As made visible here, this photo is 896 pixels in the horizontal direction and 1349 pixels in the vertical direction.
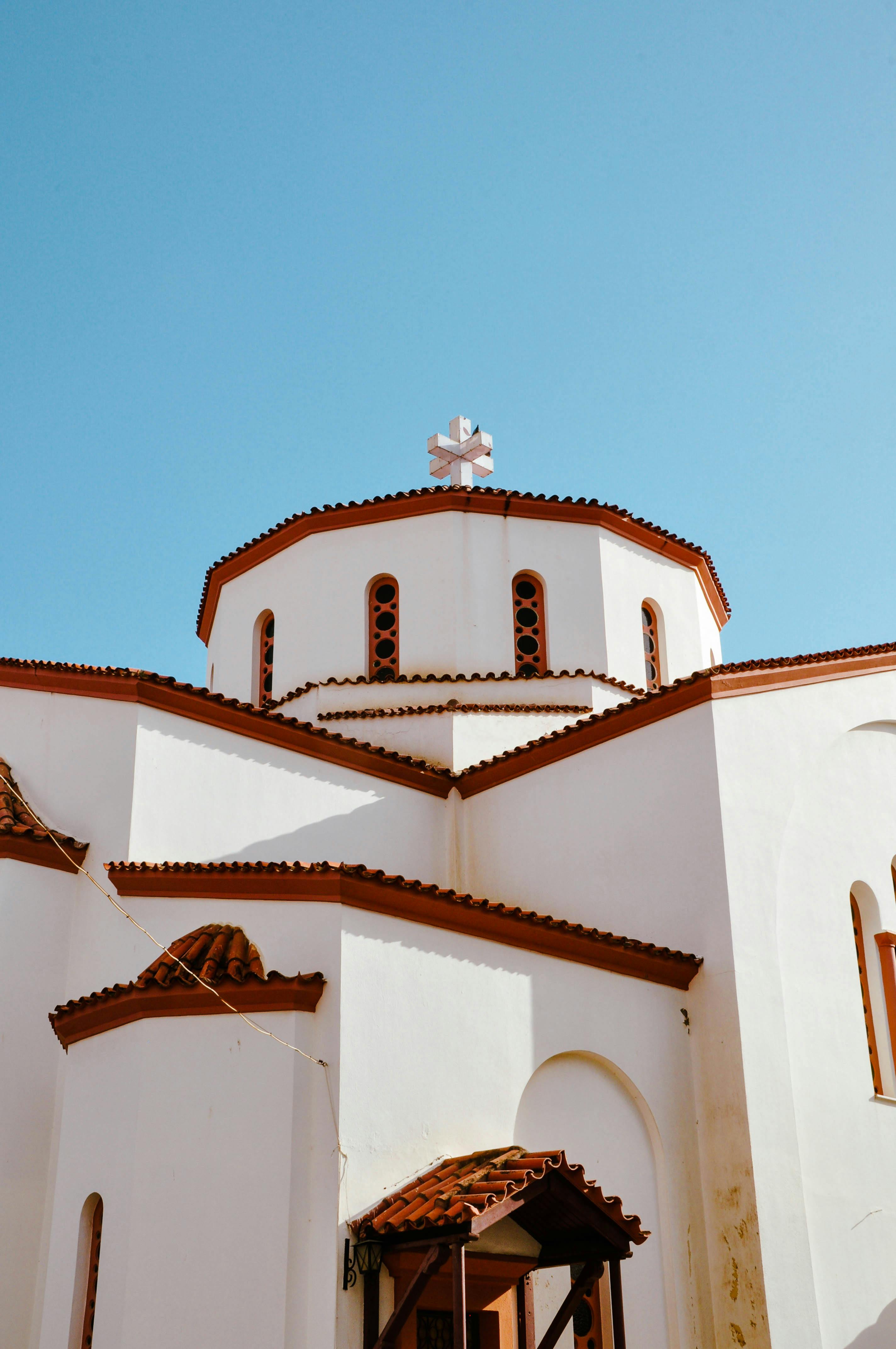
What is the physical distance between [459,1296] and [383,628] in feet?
28.5

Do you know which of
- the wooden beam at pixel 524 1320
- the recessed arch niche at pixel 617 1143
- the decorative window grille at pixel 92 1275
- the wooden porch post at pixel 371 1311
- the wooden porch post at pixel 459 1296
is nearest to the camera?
the wooden porch post at pixel 459 1296

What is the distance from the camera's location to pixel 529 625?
1494 cm

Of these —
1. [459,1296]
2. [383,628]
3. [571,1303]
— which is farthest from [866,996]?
[383,628]

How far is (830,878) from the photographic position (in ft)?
38.2

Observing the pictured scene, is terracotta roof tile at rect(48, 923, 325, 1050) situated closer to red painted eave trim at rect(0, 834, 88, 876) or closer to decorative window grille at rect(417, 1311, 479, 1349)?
red painted eave trim at rect(0, 834, 88, 876)

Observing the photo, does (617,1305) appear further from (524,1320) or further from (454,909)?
(454,909)

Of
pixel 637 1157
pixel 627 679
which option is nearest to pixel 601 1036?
pixel 637 1157

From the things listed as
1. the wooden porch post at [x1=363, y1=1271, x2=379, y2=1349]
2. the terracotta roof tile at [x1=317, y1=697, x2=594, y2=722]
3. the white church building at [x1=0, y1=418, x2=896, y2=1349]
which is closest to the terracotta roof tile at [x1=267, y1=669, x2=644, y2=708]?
the white church building at [x1=0, y1=418, x2=896, y2=1349]

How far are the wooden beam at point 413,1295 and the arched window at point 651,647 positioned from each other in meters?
8.55

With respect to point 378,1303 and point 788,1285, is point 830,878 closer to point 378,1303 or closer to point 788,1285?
point 788,1285

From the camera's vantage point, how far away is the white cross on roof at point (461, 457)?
16.6 meters

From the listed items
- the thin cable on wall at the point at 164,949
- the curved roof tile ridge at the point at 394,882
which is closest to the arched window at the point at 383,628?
the curved roof tile ridge at the point at 394,882

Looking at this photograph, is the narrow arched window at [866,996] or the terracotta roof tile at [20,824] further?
the narrow arched window at [866,996]

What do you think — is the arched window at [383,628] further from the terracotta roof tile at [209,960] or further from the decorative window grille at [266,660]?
the terracotta roof tile at [209,960]
